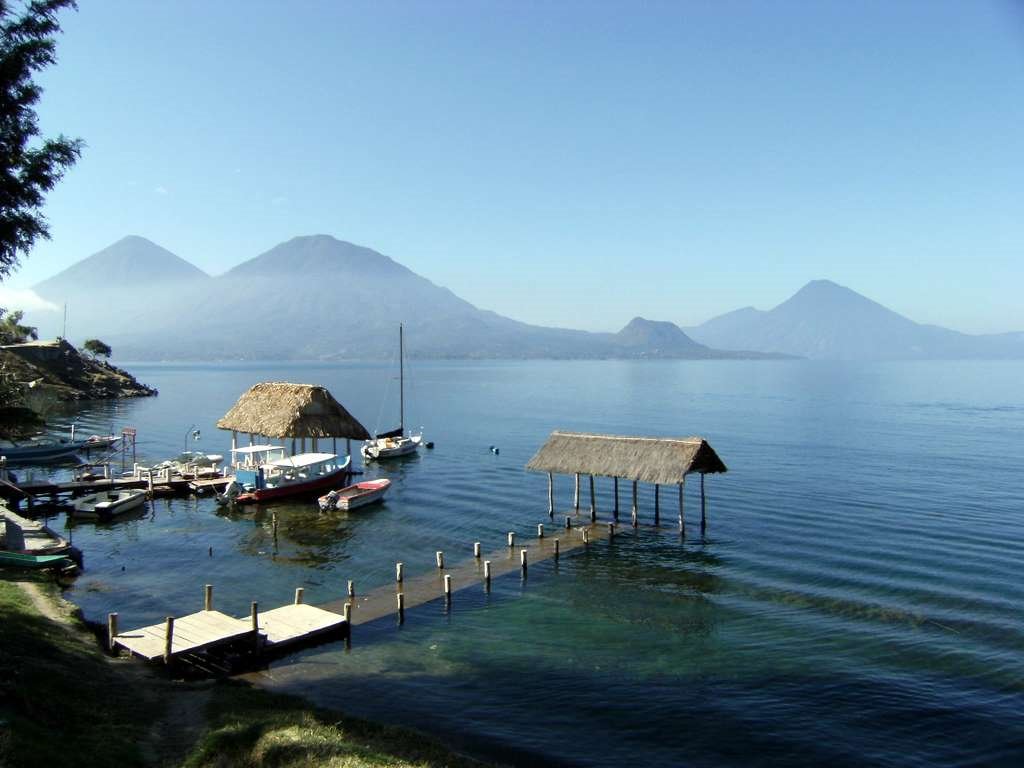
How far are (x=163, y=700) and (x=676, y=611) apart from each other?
15.1 metres

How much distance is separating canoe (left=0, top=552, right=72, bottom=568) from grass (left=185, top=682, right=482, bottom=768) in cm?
1318

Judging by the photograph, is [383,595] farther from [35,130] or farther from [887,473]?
[887,473]

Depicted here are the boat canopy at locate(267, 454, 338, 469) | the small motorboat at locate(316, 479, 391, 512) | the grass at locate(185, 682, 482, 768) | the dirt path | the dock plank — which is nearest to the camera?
the grass at locate(185, 682, 482, 768)

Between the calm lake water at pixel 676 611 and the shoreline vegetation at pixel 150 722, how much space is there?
1907 mm

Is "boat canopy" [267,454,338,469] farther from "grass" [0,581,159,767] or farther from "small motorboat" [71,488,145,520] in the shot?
"grass" [0,581,159,767]

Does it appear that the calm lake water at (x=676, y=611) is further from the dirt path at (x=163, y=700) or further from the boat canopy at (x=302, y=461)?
the boat canopy at (x=302, y=461)

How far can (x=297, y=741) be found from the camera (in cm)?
1267

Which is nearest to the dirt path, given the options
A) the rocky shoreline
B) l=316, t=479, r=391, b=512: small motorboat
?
l=316, t=479, r=391, b=512: small motorboat

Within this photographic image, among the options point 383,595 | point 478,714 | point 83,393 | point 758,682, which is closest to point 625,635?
point 758,682

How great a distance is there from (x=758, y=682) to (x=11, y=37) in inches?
836

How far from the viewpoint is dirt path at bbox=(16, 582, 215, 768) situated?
13289mm

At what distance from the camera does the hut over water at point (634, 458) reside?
102ft

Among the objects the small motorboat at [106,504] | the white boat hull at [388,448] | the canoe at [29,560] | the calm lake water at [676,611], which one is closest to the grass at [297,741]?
the calm lake water at [676,611]

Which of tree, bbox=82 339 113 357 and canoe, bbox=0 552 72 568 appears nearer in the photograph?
canoe, bbox=0 552 72 568
